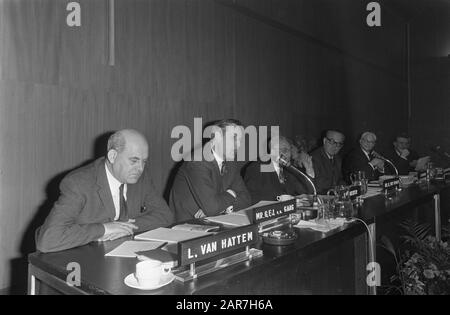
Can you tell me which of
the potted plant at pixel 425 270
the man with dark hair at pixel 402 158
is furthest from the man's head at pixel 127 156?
the man with dark hair at pixel 402 158

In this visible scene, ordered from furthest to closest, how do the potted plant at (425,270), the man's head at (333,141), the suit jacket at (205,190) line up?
the man's head at (333,141)
the suit jacket at (205,190)
the potted plant at (425,270)

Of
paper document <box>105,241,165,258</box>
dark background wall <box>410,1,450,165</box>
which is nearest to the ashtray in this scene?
paper document <box>105,241,165,258</box>

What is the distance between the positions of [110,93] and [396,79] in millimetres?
6531

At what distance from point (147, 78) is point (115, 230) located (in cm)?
187

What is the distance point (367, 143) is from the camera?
430 centimetres

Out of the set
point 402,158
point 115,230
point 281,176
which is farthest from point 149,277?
point 402,158

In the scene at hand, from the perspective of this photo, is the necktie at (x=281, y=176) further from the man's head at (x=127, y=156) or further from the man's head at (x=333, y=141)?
the man's head at (x=127, y=156)

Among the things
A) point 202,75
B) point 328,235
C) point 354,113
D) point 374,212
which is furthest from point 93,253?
point 354,113

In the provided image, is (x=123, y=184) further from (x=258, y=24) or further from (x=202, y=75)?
(x=258, y=24)

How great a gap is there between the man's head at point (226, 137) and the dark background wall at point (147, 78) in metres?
0.92

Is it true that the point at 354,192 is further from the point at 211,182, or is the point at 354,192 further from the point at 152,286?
the point at 152,286

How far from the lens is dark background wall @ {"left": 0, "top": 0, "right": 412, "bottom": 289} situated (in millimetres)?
2311

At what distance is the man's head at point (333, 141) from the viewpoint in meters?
4.05

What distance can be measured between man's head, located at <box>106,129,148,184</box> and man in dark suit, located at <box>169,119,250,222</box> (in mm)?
587
